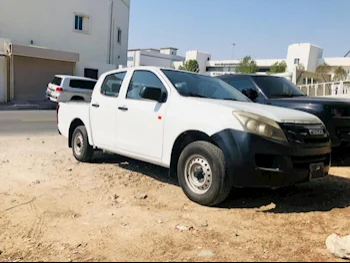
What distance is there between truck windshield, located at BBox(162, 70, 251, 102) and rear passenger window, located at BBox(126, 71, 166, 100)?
0.20 m

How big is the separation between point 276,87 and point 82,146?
4.34m

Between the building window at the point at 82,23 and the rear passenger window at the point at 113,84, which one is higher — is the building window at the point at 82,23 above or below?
above

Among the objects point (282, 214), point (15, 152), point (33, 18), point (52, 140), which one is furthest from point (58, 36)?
point (282, 214)

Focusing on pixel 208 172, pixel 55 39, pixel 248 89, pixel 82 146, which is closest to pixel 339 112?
pixel 248 89

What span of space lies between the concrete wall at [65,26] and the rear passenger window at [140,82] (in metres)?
24.0

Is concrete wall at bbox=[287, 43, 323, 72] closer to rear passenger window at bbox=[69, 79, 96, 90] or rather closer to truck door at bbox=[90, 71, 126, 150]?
rear passenger window at bbox=[69, 79, 96, 90]

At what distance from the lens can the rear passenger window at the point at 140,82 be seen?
5684 millimetres

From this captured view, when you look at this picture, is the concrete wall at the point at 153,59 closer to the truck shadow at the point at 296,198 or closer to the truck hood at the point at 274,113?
the truck shadow at the point at 296,198

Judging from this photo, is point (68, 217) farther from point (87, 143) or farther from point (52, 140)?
point (52, 140)

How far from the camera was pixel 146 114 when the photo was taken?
5.51 meters

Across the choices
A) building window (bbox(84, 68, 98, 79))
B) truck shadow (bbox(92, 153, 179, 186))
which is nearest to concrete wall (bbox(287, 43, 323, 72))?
building window (bbox(84, 68, 98, 79))

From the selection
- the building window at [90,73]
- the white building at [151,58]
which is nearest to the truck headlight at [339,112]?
the building window at [90,73]

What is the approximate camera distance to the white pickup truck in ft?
14.5

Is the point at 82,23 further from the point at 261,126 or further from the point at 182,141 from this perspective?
the point at 261,126
